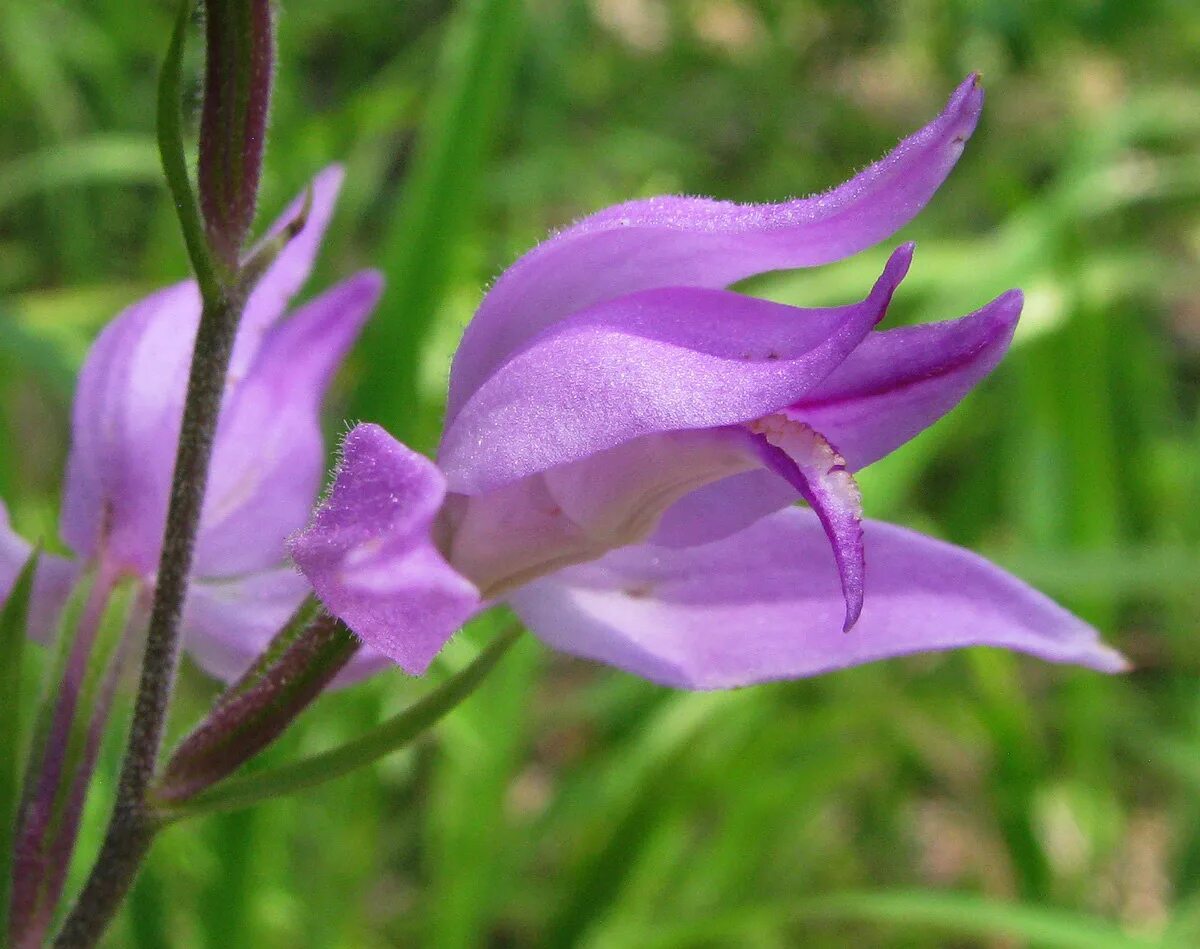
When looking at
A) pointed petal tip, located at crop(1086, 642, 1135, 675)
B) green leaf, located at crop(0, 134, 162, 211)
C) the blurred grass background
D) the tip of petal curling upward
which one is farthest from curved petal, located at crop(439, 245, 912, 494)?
green leaf, located at crop(0, 134, 162, 211)

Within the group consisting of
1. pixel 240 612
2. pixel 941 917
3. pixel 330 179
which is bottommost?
pixel 941 917

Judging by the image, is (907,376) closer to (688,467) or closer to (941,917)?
(688,467)

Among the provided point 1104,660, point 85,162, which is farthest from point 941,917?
point 85,162

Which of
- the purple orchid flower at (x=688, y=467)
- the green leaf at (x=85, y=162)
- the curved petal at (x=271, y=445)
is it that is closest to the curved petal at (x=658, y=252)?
the purple orchid flower at (x=688, y=467)

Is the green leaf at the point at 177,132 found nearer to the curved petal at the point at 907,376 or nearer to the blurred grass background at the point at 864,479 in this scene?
the curved petal at the point at 907,376

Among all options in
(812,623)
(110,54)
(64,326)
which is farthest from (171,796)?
(110,54)

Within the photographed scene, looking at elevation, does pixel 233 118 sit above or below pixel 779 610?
above
